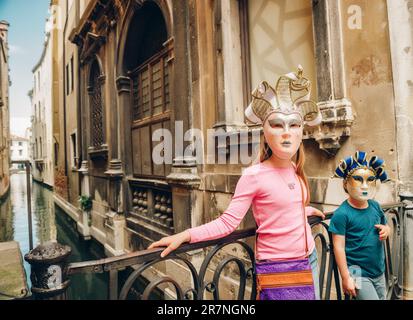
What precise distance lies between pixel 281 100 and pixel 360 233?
946 millimetres

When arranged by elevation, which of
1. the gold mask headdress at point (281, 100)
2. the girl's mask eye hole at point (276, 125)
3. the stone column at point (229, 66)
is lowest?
the girl's mask eye hole at point (276, 125)

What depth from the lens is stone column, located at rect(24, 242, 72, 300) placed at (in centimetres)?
104

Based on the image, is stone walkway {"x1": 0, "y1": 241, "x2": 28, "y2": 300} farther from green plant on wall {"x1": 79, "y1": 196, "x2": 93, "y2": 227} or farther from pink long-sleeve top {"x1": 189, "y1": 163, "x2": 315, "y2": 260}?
green plant on wall {"x1": 79, "y1": 196, "x2": 93, "y2": 227}

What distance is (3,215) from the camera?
12133mm

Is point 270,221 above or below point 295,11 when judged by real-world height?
below

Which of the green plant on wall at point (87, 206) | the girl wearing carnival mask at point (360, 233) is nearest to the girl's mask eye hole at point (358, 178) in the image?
the girl wearing carnival mask at point (360, 233)

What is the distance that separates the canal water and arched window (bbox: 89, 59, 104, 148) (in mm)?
3296

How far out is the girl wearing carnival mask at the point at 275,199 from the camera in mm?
1337

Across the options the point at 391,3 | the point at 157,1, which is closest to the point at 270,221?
the point at 391,3

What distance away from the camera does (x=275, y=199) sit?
4.44ft

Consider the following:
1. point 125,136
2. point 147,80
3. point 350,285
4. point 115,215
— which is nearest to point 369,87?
point 350,285

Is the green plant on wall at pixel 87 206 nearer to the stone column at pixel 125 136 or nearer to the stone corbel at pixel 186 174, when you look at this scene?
the stone column at pixel 125 136
